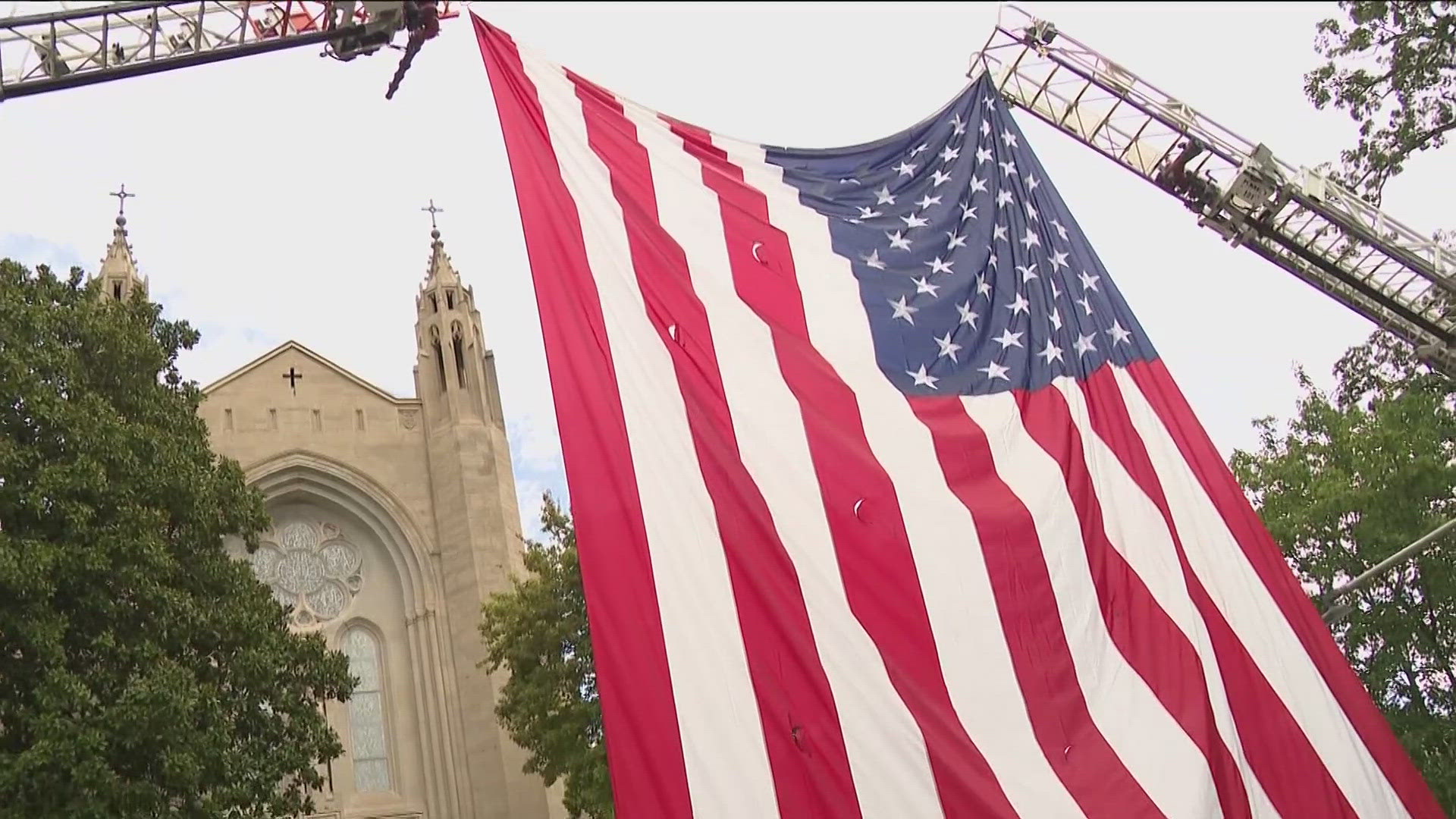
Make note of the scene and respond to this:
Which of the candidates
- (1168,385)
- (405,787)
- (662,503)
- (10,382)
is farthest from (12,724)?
(405,787)

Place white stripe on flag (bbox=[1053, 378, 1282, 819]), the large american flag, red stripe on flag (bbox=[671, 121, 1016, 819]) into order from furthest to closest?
white stripe on flag (bbox=[1053, 378, 1282, 819]), red stripe on flag (bbox=[671, 121, 1016, 819]), the large american flag

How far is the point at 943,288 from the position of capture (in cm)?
1302

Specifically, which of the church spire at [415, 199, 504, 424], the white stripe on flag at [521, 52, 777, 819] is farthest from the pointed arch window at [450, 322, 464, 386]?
the white stripe on flag at [521, 52, 777, 819]

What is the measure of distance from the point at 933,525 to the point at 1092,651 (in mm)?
1635

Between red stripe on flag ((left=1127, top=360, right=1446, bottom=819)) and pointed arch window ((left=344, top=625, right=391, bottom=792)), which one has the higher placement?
pointed arch window ((left=344, top=625, right=391, bottom=792))

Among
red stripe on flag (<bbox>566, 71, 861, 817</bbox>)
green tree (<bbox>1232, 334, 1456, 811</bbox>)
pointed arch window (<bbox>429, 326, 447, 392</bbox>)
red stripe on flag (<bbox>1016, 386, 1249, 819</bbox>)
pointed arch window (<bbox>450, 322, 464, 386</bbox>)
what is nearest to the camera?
red stripe on flag (<bbox>566, 71, 861, 817</bbox>)

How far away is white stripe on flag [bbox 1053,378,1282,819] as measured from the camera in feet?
36.7

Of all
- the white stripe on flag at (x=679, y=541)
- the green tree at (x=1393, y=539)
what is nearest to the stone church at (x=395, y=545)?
the green tree at (x=1393, y=539)

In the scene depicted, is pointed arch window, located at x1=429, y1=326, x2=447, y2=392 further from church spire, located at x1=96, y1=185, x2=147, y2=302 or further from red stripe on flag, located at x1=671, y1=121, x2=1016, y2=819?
red stripe on flag, located at x1=671, y1=121, x2=1016, y2=819

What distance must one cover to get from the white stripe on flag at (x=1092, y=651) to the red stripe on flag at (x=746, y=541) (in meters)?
2.46

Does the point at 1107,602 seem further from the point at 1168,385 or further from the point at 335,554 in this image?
the point at 335,554

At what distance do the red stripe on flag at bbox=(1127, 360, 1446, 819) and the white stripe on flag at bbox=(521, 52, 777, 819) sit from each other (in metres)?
4.97

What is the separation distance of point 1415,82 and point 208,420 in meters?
25.9

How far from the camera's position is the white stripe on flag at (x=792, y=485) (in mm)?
9859
